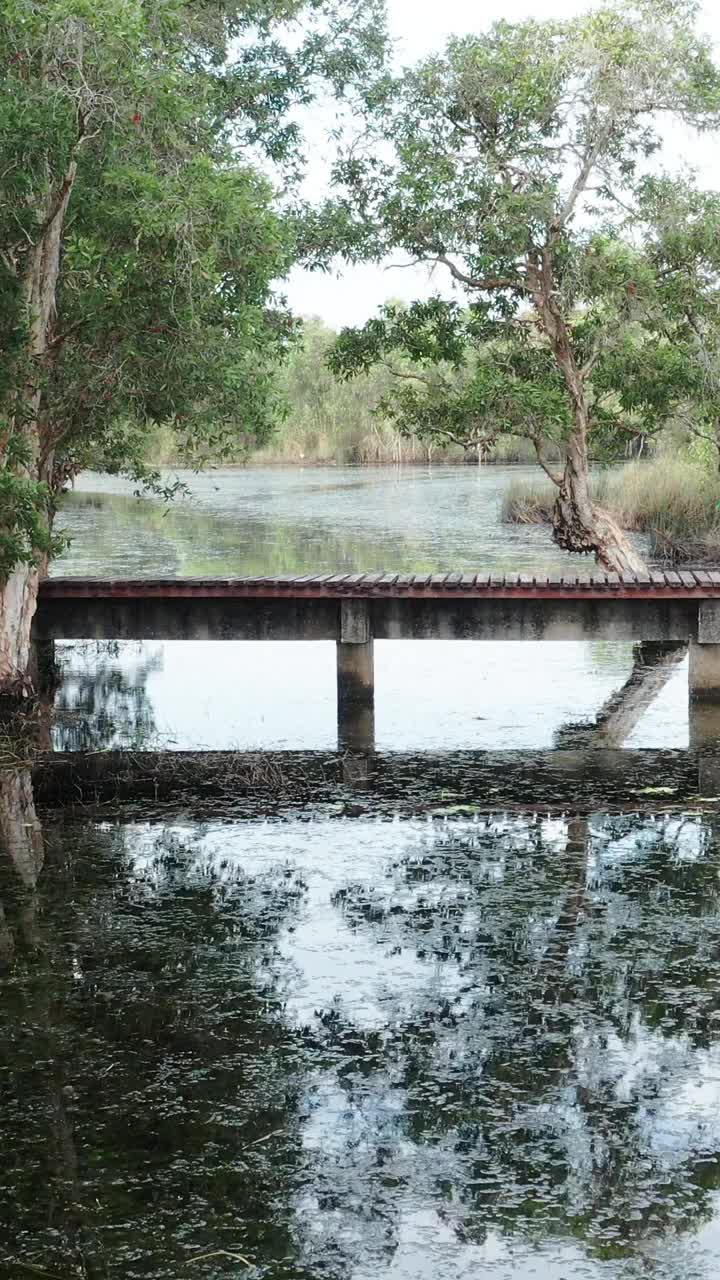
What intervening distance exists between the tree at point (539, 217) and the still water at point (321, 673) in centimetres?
265

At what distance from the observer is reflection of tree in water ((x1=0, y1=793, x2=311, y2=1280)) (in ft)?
17.6

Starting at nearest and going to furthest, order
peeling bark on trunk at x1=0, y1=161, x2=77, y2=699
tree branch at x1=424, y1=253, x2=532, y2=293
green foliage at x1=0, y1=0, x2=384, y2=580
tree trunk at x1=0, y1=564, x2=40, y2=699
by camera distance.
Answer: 1. green foliage at x1=0, y1=0, x2=384, y2=580
2. peeling bark on trunk at x1=0, y1=161, x2=77, y2=699
3. tree trunk at x1=0, y1=564, x2=40, y2=699
4. tree branch at x1=424, y1=253, x2=532, y2=293

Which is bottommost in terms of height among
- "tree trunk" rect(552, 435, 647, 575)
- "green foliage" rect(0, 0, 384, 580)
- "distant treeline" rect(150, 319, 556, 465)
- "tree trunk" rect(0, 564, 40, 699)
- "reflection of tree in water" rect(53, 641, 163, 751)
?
"reflection of tree in water" rect(53, 641, 163, 751)

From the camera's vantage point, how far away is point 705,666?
15492mm

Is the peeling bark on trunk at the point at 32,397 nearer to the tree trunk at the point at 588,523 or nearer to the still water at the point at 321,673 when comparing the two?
the still water at the point at 321,673

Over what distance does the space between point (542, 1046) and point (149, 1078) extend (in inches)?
67.1

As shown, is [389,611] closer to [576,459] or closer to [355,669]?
[355,669]

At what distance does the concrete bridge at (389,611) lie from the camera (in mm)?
15180

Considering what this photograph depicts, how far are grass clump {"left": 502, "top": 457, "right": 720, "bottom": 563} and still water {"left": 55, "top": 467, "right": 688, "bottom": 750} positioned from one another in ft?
5.49

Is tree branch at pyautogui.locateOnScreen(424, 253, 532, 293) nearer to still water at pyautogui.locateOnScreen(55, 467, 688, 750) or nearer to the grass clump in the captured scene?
still water at pyautogui.locateOnScreen(55, 467, 688, 750)

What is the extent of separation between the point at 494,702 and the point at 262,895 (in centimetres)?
749

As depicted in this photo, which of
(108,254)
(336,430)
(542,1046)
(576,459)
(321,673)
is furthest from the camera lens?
(336,430)

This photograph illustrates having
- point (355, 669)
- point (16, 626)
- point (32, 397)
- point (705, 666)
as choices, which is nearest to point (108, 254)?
point (32, 397)

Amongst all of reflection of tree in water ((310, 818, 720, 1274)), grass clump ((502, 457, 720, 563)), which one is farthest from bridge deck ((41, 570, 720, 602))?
grass clump ((502, 457, 720, 563))
